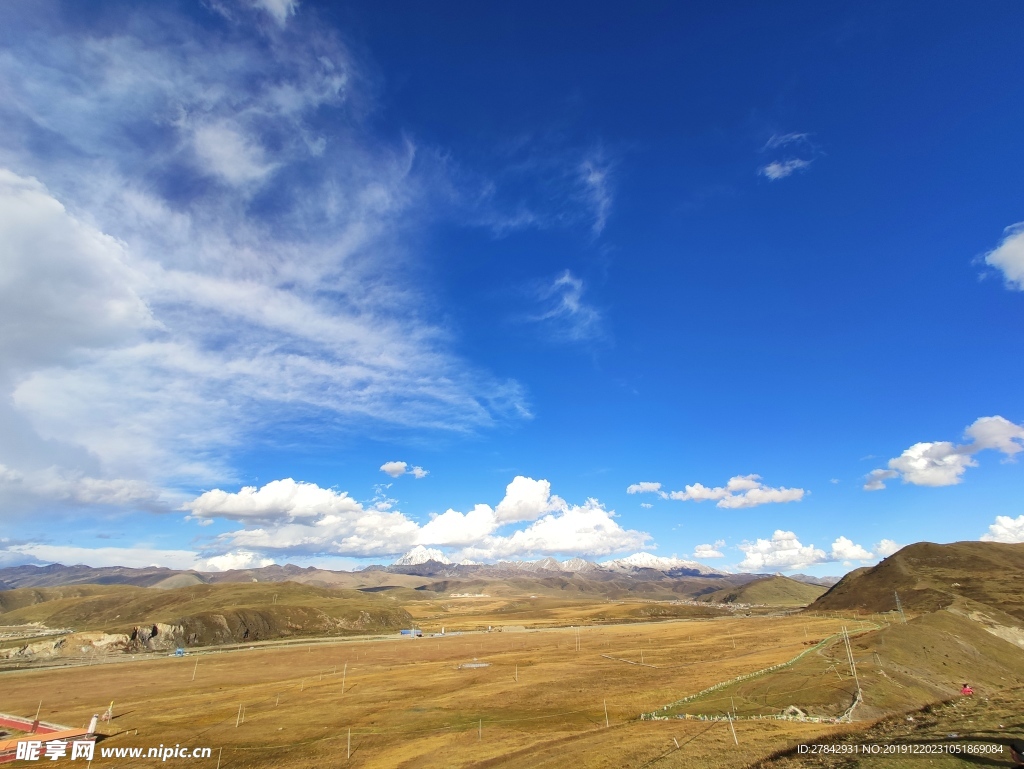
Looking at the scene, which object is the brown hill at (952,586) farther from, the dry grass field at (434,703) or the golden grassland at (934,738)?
the golden grassland at (934,738)

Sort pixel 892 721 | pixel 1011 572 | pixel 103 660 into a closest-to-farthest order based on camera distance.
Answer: pixel 892 721, pixel 103 660, pixel 1011 572

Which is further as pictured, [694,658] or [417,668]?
[417,668]

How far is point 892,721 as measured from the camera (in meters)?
43.0

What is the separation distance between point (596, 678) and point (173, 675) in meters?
92.6

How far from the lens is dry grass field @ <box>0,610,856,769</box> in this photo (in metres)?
40.4

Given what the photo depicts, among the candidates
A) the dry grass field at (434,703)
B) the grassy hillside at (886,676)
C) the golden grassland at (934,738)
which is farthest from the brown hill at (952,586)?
the golden grassland at (934,738)

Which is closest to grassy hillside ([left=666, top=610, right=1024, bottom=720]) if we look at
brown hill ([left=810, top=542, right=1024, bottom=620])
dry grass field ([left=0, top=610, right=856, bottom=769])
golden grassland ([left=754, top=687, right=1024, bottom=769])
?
golden grassland ([left=754, top=687, right=1024, bottom=769])

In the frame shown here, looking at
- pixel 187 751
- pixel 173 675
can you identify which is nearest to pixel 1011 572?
pixel 187 751

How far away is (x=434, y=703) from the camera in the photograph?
65188mm

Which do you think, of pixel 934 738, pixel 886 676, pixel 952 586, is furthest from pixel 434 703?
pixel 952 586

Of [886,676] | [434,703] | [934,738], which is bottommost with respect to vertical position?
[434,703]

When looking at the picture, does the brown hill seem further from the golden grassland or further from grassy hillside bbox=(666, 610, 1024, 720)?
the golden grassland

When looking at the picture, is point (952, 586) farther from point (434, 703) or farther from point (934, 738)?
point (434, 703)

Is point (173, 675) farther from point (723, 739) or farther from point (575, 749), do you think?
point (723, 739)
